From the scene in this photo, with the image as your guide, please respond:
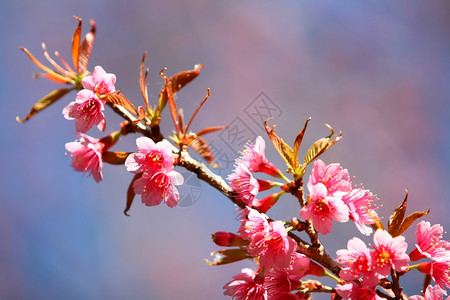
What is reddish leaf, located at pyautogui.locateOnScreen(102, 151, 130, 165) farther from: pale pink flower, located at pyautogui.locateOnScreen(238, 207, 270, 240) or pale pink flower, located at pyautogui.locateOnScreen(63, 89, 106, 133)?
pale pink flower, located at pyautogui.locateOnScreen(238, 207, 270, 240)

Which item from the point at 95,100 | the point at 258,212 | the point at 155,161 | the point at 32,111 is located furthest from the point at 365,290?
the point at 32,111

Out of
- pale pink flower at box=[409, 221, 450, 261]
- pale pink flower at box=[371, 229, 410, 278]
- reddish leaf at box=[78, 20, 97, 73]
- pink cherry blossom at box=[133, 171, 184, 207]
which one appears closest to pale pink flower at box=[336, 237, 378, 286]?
pale pink flower at box=[371, 229, 410, 278]

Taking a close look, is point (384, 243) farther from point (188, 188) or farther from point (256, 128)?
point (256, 128)

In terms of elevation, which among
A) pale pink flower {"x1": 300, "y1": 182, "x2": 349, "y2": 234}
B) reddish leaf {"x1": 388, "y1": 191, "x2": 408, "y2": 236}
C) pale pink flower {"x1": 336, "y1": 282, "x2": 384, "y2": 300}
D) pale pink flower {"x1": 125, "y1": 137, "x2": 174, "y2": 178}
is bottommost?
pale pink flower {"x1": 125, "y1": 137, "x2": 174, "y2": 178}

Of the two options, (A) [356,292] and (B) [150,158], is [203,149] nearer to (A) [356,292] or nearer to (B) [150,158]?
(B) [150,158]

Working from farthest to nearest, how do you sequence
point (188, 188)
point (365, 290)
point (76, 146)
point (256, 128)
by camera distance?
point (256, 128) < point (188, 188) < point (76, 146) < point (365, 290)

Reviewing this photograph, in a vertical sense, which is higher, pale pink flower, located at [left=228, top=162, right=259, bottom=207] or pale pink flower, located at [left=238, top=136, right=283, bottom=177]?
pale pink flower, located at [left=238, top=136, right=283, bottom=177]

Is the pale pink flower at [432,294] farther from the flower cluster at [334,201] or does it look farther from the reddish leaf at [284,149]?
the reddish leaf at [284,149]
